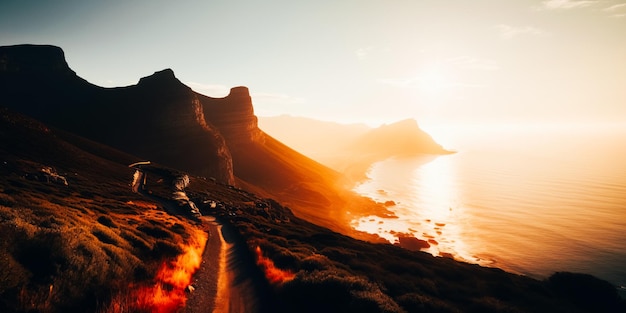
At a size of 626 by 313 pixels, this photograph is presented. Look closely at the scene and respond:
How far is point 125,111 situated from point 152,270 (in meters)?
127

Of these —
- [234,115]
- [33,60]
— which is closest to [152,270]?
[234,115]

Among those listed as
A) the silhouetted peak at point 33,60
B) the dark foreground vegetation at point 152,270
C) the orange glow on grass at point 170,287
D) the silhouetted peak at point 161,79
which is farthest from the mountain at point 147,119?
the orange glow on grass at point 170,287

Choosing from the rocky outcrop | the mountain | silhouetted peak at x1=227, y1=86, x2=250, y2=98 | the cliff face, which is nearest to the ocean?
the mountain

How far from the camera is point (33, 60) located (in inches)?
5394

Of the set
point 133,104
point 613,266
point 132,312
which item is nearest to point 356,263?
point 132,312

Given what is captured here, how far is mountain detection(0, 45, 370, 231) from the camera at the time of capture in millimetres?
110812

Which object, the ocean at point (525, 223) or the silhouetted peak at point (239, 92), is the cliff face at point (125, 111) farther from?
the ocean at point (525, 223)

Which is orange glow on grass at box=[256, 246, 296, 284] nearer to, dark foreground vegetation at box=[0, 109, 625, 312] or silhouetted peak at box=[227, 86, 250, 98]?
dark foreground vegetation at box=[0, 109, 625, 312]

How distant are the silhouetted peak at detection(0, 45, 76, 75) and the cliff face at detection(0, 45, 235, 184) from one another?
323 mm

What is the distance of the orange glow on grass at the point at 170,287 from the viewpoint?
13164 mm

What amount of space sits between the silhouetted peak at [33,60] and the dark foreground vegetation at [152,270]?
129 metres

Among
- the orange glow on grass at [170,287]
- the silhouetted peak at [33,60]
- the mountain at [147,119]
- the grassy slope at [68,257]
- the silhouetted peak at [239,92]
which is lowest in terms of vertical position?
the orange glow on grass at [170,287]

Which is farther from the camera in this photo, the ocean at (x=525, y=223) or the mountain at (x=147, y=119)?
the mountain at (x=147, y=119)

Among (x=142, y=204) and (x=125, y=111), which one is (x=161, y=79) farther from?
(x=142, y=204)
